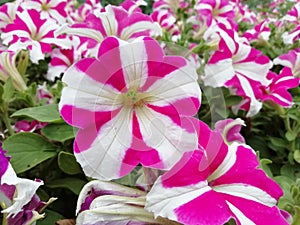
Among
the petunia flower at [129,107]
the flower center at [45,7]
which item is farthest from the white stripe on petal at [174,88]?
the flower center at [45,7]

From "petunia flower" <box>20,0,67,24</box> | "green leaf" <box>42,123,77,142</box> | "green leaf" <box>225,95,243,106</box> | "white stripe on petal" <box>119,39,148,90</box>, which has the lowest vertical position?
"green leaf" <box>225,95,243,106</box>

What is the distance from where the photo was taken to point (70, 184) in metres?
0.79

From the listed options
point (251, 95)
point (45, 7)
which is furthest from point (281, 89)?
point (45, 7)

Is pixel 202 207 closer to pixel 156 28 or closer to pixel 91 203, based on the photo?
pixel 91 203

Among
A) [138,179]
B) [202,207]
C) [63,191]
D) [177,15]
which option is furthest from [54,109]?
[177,15]

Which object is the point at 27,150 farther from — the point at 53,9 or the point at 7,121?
the point at 53,9

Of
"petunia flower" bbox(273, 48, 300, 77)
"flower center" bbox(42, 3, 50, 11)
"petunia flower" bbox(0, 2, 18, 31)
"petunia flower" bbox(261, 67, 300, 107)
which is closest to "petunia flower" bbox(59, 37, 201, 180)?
"petunia flower" bbox(261, 67, 300, 107)

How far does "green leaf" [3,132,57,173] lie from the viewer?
30.9 inches

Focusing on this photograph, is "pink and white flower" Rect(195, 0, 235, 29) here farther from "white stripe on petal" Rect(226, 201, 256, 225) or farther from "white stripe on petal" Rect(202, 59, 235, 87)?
"white stripe on petal" Rect(226, 201, 256, 225)

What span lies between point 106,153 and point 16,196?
0.42 ft

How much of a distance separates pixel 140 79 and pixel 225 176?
6.4 inches

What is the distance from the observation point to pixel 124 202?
551 mm

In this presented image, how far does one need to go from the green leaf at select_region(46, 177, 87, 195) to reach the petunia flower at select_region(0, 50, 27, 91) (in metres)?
0.33

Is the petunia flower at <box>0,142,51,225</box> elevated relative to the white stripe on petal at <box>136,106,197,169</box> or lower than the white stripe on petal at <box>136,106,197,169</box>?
lower
